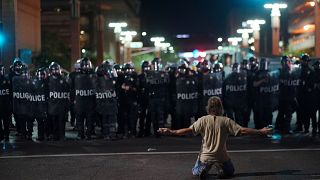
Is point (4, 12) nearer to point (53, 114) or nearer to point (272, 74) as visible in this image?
point (53, 114)

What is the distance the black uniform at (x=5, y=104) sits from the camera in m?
12.6

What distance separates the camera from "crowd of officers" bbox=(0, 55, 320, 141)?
12492mm

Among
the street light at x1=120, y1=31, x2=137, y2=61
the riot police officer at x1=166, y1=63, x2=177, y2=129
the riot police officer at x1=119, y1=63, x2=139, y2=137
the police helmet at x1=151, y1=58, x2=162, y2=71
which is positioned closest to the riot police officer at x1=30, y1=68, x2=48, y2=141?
the riot police officer at x1=119, y1=63, x2=139, y2=137

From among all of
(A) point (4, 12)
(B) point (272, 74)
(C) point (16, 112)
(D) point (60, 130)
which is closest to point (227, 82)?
(B) point (272, 74)

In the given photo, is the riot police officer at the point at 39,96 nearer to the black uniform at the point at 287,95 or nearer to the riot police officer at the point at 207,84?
the riot police officer at the point at 207,84

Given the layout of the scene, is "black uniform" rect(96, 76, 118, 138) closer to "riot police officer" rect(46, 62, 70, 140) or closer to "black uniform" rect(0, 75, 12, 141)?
"riot police officer" rect(46, 62, 70, 140)

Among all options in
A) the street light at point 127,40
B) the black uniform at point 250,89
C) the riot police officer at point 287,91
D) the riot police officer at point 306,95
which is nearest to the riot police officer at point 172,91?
the black uniform at point 250,89

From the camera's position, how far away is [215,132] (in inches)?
306

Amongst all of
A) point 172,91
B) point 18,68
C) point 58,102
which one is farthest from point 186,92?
point 18,68

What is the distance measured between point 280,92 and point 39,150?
5.99 meters

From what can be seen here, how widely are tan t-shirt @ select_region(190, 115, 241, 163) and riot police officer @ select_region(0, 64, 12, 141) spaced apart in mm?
6309

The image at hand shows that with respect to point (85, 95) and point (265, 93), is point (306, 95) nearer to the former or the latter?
point (265, 93)

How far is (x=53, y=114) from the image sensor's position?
40.9 feet

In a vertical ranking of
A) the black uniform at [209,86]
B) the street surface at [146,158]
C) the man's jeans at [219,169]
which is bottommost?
the street surface at [146,158]
